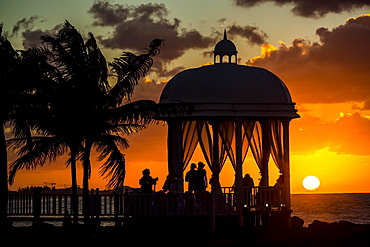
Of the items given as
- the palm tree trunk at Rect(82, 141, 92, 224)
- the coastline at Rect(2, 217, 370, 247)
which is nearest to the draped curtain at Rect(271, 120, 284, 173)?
the coastline at Rect(2, 217, 370, 247)

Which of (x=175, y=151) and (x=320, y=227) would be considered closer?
(x=175, y=151)

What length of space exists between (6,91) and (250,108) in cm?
956

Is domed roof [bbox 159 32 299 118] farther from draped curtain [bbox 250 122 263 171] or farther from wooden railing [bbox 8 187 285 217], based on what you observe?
wooden railing [bbox 8 187 285 217]

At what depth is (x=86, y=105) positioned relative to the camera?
114 ft

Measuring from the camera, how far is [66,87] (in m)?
35.1

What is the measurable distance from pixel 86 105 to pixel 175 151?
4.95 meters

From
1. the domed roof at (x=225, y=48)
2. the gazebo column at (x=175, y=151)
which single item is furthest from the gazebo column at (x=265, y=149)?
the gazebo column at (x=175, y=151)

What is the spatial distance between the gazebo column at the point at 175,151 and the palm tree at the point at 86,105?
2430 millimetres

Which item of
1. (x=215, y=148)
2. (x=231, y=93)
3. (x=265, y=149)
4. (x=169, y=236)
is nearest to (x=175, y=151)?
(x=215, y=148)

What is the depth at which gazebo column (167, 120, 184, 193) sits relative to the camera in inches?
1465

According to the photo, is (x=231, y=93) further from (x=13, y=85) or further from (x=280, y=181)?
(x=13, y=85)

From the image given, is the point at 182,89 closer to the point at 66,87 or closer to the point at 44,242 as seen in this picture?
the point at 66,87

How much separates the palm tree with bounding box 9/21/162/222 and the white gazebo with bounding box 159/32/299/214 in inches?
85.2

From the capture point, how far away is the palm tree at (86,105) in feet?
114
